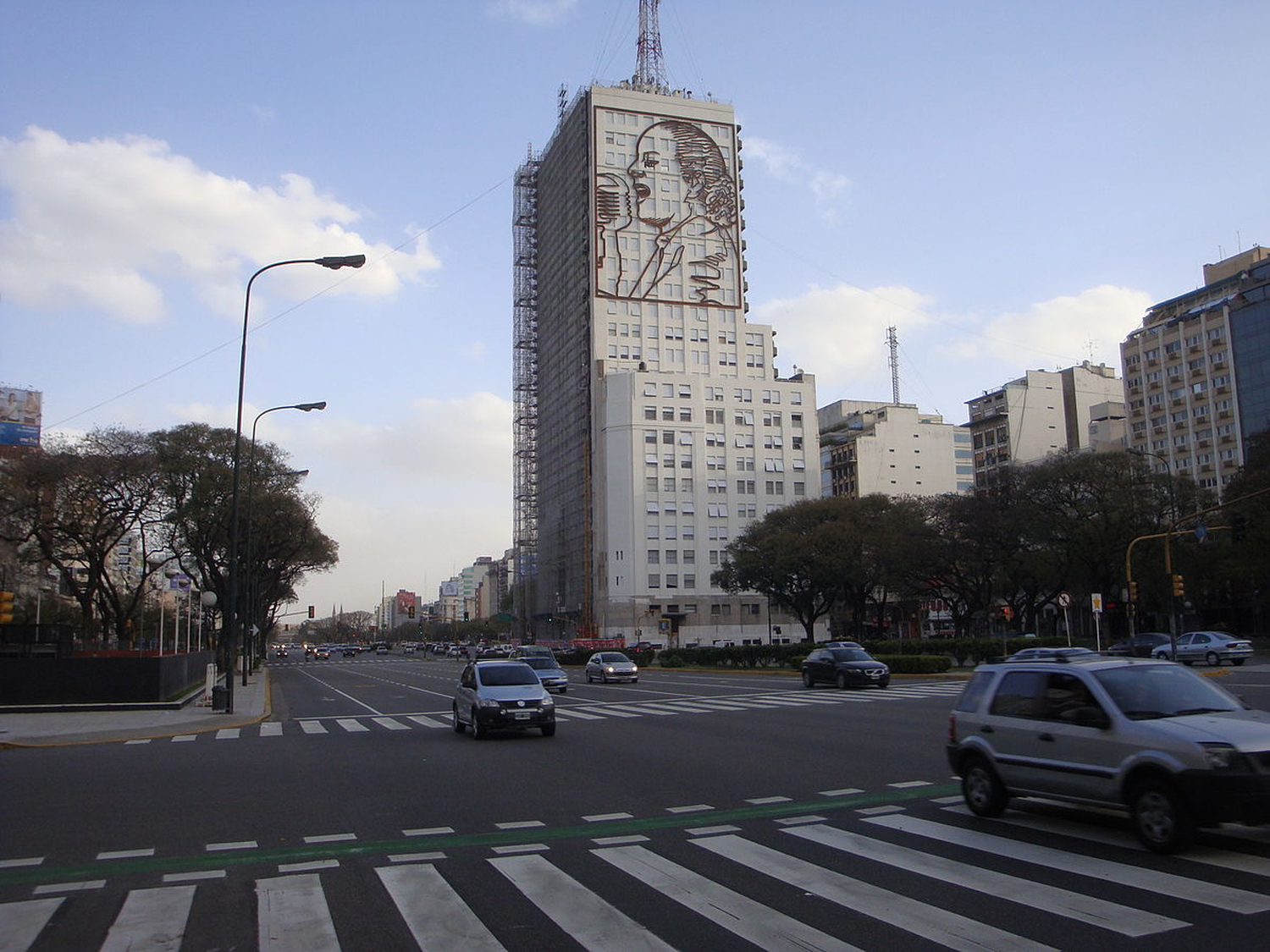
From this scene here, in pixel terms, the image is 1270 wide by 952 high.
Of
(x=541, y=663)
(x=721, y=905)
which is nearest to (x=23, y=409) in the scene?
(x=541, y=663)

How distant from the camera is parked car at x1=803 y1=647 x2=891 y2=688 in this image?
32.2m

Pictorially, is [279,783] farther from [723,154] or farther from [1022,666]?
[723,154]

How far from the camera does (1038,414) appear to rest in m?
132

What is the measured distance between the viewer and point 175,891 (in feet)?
25.4

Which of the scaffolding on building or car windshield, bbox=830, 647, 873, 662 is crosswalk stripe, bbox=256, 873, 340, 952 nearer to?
car windshield, bbox=830, 647, 873, 662

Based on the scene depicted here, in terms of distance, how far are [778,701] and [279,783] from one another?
16766mm

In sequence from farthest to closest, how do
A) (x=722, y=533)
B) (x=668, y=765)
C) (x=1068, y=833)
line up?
(x=722, y=533), (x=668, y=765), (x=1068, y=833)

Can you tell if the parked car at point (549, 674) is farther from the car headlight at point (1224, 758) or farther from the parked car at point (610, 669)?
the car headlight at point (1224, 758)

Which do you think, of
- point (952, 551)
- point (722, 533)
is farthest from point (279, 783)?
point (722, 533)

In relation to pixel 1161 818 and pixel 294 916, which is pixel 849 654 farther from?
pixel 294 916

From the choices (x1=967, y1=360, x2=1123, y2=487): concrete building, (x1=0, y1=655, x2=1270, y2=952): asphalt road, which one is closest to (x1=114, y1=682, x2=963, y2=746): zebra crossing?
(x1=0, y1=655, x2=1270, y2=952): asphalt road

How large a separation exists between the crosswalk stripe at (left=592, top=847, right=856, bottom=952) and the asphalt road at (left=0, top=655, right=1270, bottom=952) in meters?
0.03

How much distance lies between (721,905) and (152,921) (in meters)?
4.08

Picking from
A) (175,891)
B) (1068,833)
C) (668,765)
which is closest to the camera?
(175,891)
